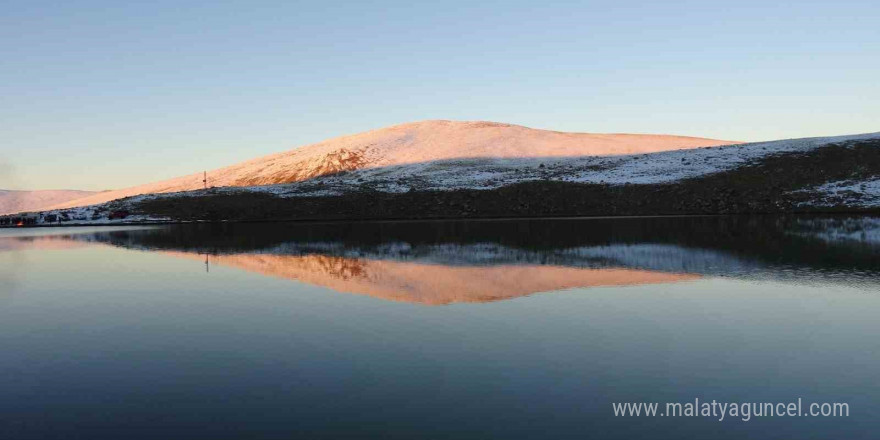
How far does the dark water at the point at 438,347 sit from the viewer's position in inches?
468

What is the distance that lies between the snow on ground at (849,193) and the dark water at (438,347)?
67783 mm

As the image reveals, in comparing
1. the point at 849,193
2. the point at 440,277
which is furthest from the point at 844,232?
the point at 849,193

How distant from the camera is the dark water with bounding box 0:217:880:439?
11898 millimetres

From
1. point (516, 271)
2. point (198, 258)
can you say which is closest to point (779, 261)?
point (516, 271)

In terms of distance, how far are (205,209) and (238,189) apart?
21.2 metres

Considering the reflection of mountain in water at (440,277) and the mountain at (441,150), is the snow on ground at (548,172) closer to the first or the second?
the mountain at (441,150)

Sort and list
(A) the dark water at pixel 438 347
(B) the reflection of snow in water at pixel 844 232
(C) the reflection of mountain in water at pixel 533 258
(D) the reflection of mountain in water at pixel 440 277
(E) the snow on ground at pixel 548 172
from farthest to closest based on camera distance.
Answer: (E) the snow on ground at pixel 548 172 < (B) the reflection of snow in water at pixel 844 232 < (C) the reflection of mountain in water at pixel 533 258 < (D) the reflection of mountain in water at pixel 440 277 < (A) the dark water at pixel 438 347

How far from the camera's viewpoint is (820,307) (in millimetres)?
22281

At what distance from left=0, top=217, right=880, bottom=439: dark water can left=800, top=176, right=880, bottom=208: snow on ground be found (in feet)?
222

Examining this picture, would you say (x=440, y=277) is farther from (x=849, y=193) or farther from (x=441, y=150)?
(x=441, y=150)

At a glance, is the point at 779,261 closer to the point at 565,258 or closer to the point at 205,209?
the point at 565,258

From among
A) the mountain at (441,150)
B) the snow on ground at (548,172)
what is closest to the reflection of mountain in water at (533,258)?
the snow on ground at (548,172)

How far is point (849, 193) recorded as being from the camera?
9856 centimetres

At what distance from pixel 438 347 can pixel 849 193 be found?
10322 centimetres
